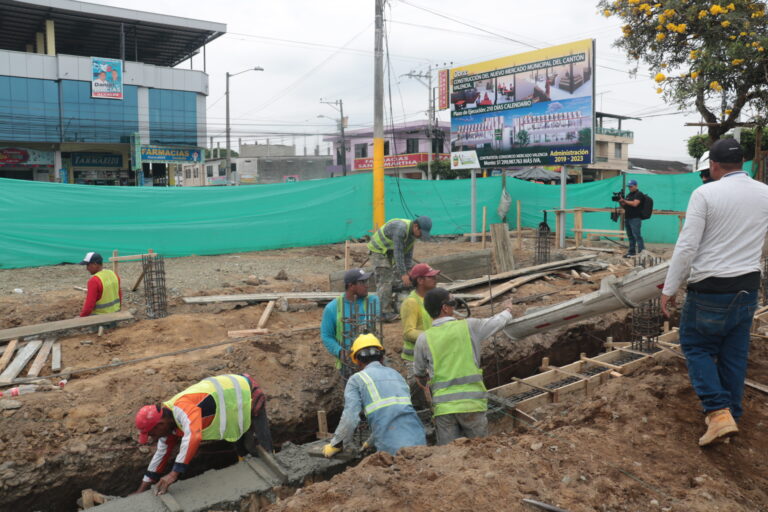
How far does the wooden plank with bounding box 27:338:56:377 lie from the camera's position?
263 inches

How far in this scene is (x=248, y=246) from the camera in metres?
15.0

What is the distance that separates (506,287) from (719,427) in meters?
6.89

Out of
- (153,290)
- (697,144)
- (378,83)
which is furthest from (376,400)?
(697,144)

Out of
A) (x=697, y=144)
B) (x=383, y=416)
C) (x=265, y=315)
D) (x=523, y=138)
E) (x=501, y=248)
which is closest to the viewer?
(x=383, y=416)

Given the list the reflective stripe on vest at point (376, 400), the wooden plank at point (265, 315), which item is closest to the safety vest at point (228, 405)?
the reflective stripe on vest at point (376, 400)

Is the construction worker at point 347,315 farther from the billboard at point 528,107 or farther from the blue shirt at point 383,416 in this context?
the billboard at point 528,107

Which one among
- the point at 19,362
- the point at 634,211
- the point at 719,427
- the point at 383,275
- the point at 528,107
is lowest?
the point at 19,362

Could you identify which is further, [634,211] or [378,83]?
[378,83]

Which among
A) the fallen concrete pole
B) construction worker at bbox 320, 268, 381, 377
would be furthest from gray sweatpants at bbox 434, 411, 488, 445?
construction worker at bbox 320, 268, 381, 377

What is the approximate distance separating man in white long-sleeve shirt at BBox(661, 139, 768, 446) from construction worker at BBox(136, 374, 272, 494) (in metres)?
3.35

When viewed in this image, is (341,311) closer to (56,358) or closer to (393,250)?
(393,250)

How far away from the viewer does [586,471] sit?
10.6ft

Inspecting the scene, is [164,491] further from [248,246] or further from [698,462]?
[248,246]

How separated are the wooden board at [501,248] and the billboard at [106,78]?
25415 millimetres
